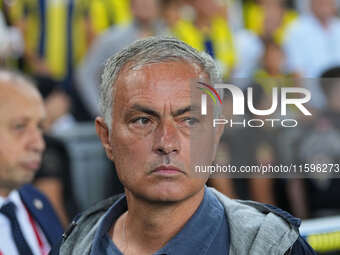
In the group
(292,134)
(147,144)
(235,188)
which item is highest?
(147,144)

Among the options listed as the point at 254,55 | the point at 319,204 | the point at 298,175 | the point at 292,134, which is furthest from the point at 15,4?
the point at 298,175

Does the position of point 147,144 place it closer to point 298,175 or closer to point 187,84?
point 187,84

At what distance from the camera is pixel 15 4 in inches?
157

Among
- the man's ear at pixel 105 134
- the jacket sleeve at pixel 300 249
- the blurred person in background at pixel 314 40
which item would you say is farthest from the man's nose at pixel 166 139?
the blurred person in background at pixel 314 40

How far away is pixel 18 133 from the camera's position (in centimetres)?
188

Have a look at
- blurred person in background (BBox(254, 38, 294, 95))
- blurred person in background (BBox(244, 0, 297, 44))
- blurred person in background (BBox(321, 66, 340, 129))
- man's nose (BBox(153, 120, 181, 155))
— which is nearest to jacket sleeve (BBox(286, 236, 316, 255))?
man's nose (BBox(153, 120, 181, 155))

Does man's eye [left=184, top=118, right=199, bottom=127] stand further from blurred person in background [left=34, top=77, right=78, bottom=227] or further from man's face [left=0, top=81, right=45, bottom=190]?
blurred person in background [left=34, top=77, right=78, bottom=227]

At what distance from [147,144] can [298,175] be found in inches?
14.7

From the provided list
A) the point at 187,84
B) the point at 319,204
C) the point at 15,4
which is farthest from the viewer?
the point at 15,4

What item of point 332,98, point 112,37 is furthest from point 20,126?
point 112,37

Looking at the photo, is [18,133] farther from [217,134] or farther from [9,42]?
[9,42]

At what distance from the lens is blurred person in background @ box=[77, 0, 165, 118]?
12.9 feet

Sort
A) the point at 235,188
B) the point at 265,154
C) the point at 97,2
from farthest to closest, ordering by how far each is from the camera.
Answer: the point at 97,2 < the point at 235,188 < the point at 265,154

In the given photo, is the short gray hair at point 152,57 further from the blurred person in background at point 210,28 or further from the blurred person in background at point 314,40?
the blurred person in background at point 314,40
